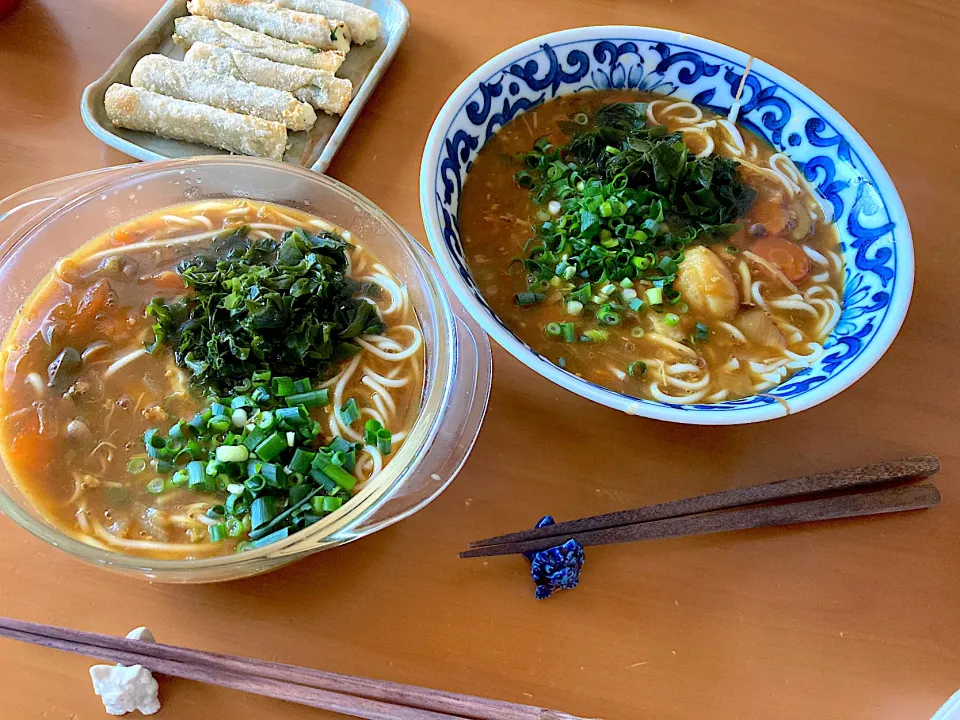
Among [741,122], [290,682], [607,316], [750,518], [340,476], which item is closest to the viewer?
[290,682]

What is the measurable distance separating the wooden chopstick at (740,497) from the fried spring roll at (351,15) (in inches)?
70.8

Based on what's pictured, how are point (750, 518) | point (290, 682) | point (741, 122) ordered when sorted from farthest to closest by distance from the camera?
point (741, 122) → point (750, 518) → point (290, 682)

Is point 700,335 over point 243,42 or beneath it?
beneath

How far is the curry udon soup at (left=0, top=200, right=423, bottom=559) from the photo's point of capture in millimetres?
1355

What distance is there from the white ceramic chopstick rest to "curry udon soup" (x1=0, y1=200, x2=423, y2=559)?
0.23 meters

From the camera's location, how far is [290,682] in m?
1.26

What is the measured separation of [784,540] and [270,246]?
139 cm

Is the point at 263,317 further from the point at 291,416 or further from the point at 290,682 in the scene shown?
the point at 290,682

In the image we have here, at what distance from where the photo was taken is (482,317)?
1.44 meters

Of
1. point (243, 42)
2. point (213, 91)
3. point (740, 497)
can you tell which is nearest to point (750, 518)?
point (740, 497)

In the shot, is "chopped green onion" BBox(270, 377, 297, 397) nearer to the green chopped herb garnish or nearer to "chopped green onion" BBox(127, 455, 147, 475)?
"chopped green onion" BBox(127, 455, 147, 475)

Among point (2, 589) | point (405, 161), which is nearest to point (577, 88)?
point (405, 161)

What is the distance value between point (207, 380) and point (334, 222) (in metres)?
0.51

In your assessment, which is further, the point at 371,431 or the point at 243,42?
the point at 243,42
